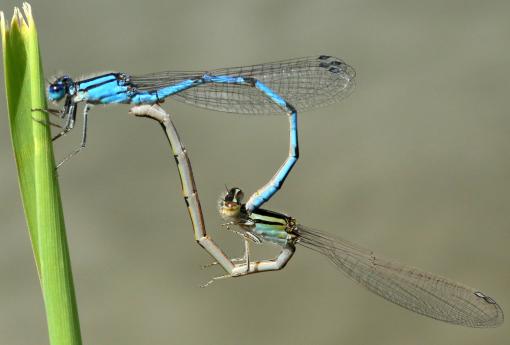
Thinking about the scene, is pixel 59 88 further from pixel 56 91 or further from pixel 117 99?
pixel 117 99

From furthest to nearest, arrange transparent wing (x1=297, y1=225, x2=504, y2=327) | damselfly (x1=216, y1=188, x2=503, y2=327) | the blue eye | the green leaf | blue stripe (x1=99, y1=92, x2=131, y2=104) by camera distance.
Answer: transparent wing (x1=297, y1=225, x2=504, y2=327) → damselfly (x1=216, y1=188, x2=503, y2=327) → blue stripe (x1=99, y1=92, x2=131, y2=104) → the blue eye → the green leaf

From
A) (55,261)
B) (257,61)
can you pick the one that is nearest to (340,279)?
(257,61)

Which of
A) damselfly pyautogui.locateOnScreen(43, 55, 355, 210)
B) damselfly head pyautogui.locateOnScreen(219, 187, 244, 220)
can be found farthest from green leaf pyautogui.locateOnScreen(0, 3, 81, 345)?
damselfly head pyautogui.locateOnScreen(219, 187, 244, 220)

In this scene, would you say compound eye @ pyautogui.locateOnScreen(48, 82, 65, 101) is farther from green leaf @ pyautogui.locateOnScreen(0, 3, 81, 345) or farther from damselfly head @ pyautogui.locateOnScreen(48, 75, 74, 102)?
green leaf @ pyautogui.locateOnScreen(0, 3, 81, 345)

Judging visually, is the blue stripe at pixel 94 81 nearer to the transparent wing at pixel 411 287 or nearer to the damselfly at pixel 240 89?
the damselfly at pixel 240 89

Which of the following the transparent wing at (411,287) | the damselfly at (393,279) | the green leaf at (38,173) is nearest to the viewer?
the green leaf at (38,173)

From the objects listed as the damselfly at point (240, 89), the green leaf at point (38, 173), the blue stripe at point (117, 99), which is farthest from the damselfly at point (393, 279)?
the green leaf at point (38, 173)

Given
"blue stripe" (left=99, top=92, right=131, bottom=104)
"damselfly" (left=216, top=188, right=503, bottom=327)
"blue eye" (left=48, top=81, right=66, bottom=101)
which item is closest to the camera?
"blue eye" (left=48, top=81, right=66, bottom=101)
